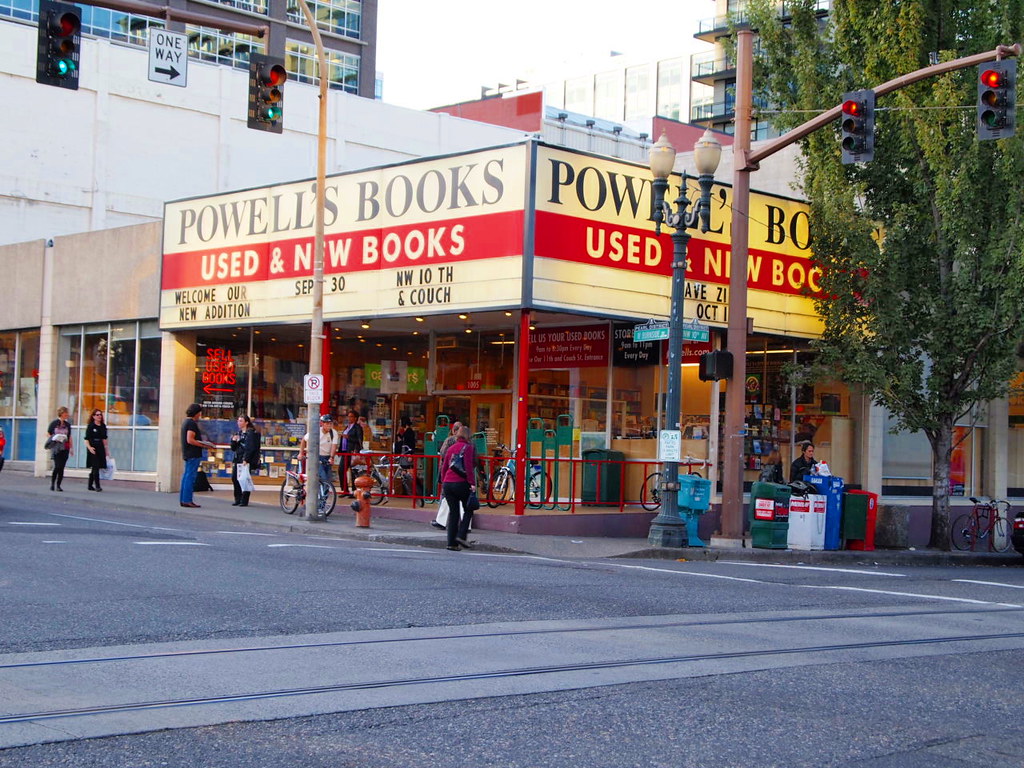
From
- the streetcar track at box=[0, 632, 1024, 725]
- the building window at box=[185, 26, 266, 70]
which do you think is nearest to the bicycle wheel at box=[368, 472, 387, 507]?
the streetcar track at box=[0, 632, 1024, 725]

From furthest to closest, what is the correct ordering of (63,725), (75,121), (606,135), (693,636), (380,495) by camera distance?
(606,135)
(75,121)
(380,495)
(693,636)
(63,725)

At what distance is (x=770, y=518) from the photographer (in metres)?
20.2

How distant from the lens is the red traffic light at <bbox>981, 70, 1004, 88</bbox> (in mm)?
14672

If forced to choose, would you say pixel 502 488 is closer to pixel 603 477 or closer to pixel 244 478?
pixel 603 477

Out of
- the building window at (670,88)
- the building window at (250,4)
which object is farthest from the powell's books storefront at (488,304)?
the building window at (670,88)

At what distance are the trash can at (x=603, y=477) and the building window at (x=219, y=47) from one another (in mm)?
42771

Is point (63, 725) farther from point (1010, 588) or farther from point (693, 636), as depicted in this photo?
point (1010, 588)

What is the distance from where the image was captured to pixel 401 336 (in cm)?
2725

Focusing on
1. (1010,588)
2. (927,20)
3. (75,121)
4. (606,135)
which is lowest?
(1010,588)

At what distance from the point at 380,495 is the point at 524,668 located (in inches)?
616

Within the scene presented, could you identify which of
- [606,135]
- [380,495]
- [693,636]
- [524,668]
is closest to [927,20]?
[380,495]

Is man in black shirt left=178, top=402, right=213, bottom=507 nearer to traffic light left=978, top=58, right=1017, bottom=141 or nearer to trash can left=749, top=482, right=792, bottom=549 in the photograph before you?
trash can left=749, top=482, right=792, bottom=549

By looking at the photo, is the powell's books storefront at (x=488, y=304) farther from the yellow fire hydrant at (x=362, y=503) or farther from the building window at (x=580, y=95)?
the building window at (x=580, y=95)

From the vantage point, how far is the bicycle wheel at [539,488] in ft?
72.4
